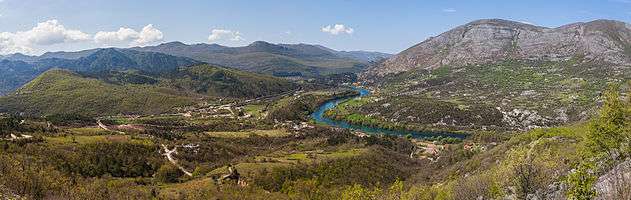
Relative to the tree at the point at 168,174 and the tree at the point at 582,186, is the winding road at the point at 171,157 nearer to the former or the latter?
the tree at the point at 168,174

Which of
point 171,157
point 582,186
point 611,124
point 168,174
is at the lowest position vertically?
point 171,157

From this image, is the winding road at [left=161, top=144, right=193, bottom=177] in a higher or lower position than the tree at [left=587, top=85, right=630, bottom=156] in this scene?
lower

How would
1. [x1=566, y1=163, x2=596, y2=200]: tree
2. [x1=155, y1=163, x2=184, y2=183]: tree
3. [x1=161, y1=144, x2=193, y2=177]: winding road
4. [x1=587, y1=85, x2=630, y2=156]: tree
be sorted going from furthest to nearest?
[x1=161, y1=144, x2=193, y2=177]: winding road
[x1=155, y1=163, x2=184, y2=183]: tree
[x1=587, y1=85, x2=630, y2=156]: tree
[x1=566, y1=163, x2=596, y2=200]: tree

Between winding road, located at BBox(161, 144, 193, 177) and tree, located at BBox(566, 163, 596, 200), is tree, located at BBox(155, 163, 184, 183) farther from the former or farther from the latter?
tree, located at BBox(566, 163, 596, 200)

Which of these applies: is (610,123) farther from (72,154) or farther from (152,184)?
(72,154)

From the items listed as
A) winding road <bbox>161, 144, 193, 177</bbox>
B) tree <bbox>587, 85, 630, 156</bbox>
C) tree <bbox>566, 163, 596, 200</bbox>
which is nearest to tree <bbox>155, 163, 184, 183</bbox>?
winding road <bbox>161, 144, 193, 177</bbox>

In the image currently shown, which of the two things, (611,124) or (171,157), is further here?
(171,157)

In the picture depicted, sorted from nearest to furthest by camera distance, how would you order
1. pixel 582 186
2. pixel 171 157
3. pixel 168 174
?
1. pixel 582 186
2. pixel 168 174
3. pixel 171 157

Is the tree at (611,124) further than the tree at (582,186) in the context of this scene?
Yes

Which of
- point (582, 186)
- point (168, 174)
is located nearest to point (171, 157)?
point (168, 174)

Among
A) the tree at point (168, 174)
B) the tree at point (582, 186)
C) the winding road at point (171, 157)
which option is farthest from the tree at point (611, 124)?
the winding road at point (171, 157)

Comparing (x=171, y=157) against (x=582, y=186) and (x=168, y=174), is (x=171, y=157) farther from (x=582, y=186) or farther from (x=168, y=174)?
(x=582, y=186)
